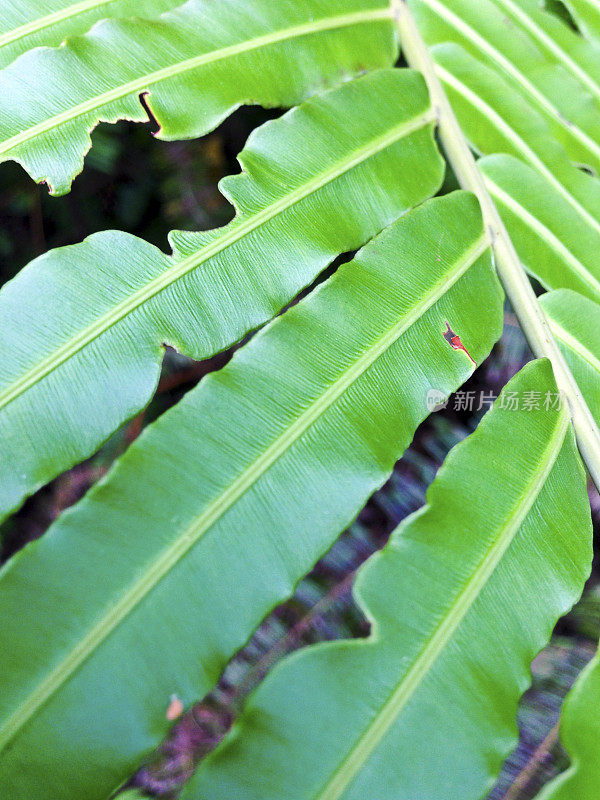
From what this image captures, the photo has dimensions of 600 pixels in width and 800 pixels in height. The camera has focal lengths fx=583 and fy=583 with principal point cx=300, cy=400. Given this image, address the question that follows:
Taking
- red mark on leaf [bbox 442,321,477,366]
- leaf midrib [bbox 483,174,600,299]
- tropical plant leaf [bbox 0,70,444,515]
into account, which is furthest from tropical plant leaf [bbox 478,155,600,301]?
red mark on leaf [bbox 442,321,477,366]

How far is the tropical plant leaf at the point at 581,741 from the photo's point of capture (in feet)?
1.45

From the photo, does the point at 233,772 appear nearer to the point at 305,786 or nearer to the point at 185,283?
the point at 305,786

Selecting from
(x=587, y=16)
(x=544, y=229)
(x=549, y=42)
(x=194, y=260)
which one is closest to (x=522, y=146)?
(x=544, y=229)

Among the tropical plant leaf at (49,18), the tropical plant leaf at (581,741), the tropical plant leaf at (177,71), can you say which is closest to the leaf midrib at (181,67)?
the tropical plant leaf at (177,71)

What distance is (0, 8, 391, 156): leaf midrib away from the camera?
0.57 meters

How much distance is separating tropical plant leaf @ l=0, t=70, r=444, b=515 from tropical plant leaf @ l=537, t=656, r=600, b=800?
1.40 feet

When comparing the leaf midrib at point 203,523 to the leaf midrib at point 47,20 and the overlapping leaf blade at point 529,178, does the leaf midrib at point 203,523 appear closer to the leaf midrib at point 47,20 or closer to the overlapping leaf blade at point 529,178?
the overlapping leaf blade at point 529,178

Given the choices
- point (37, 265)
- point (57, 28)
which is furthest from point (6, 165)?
point (37, 265)

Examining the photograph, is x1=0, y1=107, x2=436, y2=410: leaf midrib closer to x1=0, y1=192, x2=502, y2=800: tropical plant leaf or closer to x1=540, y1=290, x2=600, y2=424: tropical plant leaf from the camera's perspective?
x1=0, y1=192, x2=502, y2=800: tropical plant leaf

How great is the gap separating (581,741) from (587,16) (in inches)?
42.0

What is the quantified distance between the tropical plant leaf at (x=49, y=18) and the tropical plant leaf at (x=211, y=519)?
407mm

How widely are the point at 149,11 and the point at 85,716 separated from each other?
728 mm

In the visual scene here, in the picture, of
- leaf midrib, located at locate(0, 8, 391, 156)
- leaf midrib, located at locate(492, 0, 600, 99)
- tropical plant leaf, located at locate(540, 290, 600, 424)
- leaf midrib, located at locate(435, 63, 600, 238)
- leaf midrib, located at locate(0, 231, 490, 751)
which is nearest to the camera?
leaf midrib, located at locate(0, 231, 490, 751)

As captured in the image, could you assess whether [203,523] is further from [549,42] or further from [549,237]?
[549,42]
